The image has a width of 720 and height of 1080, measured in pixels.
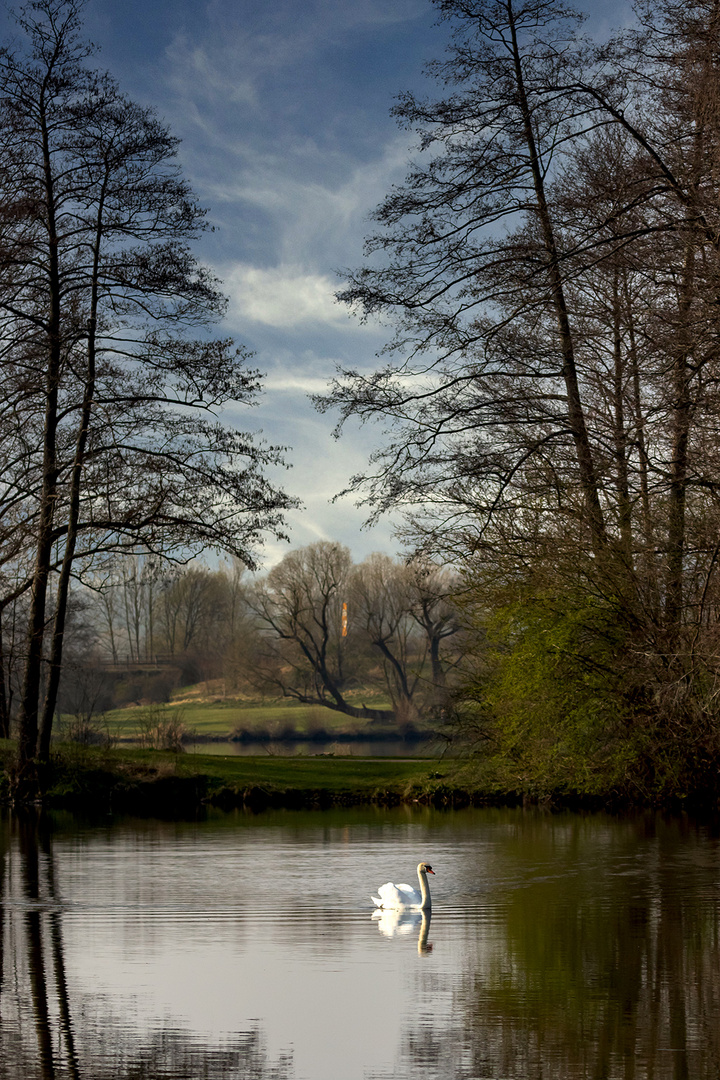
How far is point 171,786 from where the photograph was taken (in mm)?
24062

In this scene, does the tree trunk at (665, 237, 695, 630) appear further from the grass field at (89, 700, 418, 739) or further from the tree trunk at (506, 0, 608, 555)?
the grass field at (89, 700, 418, 739)

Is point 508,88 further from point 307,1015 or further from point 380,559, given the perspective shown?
point 380,559

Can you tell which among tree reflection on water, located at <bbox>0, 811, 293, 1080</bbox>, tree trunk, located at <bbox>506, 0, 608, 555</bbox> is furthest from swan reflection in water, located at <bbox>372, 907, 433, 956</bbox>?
tree trunk, located at <bbox>506, 0, 608, 555</bbox>

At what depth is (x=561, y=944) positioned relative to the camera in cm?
903

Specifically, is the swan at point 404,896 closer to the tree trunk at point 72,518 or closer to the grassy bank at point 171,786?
the grassy bank at point 171,786

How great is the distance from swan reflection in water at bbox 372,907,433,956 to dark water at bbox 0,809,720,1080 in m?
0.04

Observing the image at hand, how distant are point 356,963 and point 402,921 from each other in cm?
204

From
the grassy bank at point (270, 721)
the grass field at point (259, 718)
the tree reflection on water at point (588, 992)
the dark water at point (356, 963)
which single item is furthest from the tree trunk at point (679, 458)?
the grass field at point (259, 718)

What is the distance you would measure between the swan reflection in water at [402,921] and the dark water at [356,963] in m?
0.04

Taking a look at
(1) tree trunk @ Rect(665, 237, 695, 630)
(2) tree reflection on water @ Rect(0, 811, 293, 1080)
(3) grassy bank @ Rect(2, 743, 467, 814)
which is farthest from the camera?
(3) grassy bank @ Rect(2, 743, 467, 814)

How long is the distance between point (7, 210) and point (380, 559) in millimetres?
62240

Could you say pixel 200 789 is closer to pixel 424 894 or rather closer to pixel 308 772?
pixel 308 772

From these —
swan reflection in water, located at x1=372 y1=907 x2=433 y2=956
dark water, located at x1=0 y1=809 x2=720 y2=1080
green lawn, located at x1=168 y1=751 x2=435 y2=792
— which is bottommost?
swan reflection in water, located at x1=372 y1=907 x2=433 y2=956

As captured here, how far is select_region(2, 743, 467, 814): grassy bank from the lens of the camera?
2325cm
